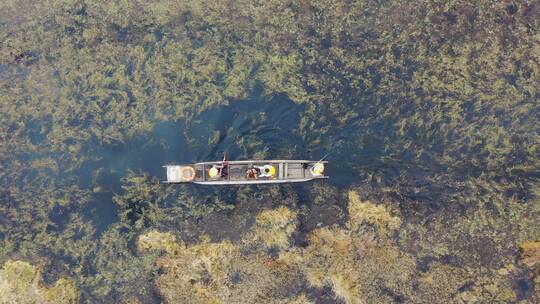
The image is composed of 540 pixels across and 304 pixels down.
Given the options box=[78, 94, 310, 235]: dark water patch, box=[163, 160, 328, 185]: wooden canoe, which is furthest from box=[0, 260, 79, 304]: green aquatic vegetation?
box=[163, 160, 328, 185]: wooden canoe

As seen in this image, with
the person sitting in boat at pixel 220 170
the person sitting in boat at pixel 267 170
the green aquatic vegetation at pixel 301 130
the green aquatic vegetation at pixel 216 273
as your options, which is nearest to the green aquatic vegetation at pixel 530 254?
the green aquatic vegetation at pixel 301 130

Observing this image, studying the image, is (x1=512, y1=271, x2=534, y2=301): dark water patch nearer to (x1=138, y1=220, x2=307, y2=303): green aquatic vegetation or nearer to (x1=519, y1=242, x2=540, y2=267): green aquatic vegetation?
(x1=519, y1=242, x2=540, y2=267): green aquatic vegetation

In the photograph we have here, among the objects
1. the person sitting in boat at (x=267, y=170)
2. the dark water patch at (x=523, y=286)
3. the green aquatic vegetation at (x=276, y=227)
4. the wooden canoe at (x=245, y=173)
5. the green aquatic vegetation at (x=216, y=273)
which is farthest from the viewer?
the wooden canoe at (x=245, y=173)

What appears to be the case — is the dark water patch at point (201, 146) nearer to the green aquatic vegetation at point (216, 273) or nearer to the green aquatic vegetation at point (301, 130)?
the green aquatic vegetation at point (301, 130)

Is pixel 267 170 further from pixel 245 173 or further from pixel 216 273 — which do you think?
pixel 216 273

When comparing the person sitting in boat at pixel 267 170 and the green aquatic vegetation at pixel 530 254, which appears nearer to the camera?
the green aquatic vegetation at pixel 530 254
